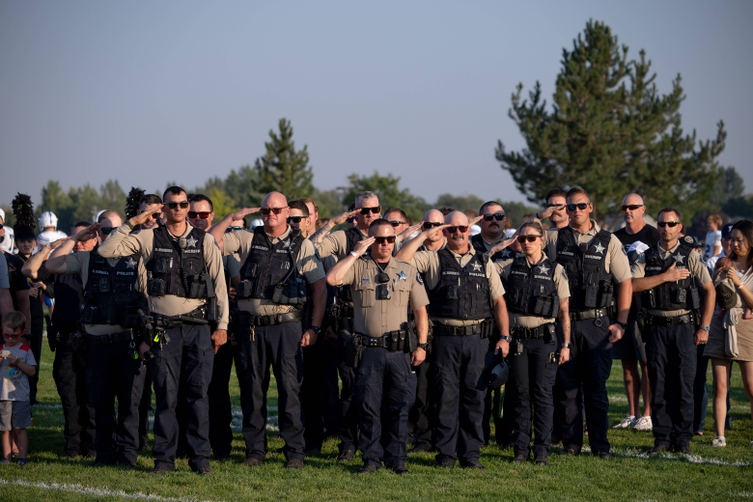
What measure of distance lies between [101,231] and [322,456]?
318 cm

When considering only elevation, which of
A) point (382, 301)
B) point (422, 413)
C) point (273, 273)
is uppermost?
point (273, 273)

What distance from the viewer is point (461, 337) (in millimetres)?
8719

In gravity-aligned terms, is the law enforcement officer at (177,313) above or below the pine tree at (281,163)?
below

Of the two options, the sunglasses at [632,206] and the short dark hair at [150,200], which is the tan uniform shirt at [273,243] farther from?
the sunglasses at [632,206]

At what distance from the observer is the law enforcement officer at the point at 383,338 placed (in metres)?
8.37

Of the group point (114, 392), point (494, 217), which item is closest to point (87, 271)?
point (114, 392)

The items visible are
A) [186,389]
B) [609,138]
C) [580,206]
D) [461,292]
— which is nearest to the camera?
[186,389]

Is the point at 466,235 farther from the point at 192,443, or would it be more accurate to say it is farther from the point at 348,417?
the point at 192,443

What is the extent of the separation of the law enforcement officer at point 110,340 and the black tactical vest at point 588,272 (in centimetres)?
433

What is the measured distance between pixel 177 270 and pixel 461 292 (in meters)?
2.70

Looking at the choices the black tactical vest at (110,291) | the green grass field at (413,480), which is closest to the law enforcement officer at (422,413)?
the green grass field at (413,480)

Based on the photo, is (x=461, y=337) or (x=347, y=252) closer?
(x=461, y=337)

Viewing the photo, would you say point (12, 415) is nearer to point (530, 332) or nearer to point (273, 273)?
point (273, 273)

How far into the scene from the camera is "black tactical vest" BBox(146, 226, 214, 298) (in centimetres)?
816
